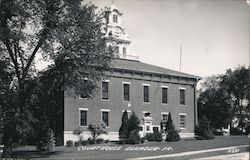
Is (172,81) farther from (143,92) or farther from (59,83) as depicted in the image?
(59,83)

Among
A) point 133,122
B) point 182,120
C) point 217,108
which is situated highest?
point 217,108

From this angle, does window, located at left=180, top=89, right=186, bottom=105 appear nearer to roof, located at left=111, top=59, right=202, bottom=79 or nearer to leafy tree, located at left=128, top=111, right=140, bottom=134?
roof, located at left=111, top=59, right=202, bottom=79

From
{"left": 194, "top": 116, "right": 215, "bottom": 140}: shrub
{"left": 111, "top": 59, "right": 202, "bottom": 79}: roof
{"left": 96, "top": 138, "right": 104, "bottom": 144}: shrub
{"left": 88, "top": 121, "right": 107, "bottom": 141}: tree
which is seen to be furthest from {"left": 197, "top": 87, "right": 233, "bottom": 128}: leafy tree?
{"left": 96, "top": 138, "right": 104, "bottom": 144}: shrub

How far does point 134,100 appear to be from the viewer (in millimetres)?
41344

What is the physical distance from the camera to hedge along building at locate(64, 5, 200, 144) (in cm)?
3781

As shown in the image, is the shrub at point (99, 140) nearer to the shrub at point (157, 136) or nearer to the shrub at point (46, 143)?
the shrub at point (157, 136)

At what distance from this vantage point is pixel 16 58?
25.4 metres

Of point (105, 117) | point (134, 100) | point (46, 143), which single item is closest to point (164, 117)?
A: point (134, 100)

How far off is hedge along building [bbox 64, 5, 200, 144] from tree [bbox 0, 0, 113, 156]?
33.7 feet

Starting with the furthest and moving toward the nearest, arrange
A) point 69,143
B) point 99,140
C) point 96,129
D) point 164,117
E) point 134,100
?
point 164,117 → point 134,100 → point 96,129 → point 99,140 → point 69,143

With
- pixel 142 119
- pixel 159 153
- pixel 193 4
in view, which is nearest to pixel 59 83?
pixel 159 153

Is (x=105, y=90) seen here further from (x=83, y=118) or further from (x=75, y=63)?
(x=75, y=63)

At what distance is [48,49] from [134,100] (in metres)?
17.7

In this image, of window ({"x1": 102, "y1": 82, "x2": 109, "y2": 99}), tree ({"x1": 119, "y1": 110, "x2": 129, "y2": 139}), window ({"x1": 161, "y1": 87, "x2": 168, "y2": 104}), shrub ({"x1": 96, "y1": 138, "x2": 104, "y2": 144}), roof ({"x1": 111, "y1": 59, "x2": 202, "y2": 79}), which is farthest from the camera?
window ({"x1": 161, "y1": 87, "x2": 168, "y2": 104})
